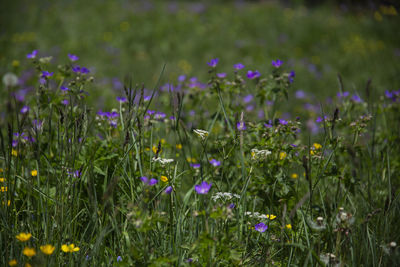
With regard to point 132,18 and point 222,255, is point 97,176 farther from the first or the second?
point 132,18

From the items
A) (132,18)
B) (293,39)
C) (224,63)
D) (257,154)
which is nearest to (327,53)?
(293,39)

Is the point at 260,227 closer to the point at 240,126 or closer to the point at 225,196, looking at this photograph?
the point at 225,196

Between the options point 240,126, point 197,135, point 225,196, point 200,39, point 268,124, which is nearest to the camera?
point 240,126

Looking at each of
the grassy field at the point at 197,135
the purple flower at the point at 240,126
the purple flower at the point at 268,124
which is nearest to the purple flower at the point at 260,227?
the grassy field at the point at 197,135

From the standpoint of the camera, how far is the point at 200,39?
23.2 ft

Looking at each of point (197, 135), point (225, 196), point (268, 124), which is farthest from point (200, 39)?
point (225, 196)

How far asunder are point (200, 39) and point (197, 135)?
5910mm

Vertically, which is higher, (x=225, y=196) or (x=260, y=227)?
(x=225, y=196)

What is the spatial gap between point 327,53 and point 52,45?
17.9 ft

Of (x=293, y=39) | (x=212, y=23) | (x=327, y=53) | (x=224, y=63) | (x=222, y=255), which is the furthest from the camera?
(x=212, y=23)

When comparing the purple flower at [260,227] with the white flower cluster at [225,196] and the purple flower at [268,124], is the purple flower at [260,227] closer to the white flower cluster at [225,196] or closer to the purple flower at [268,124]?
the white flower cluster at [225,196]

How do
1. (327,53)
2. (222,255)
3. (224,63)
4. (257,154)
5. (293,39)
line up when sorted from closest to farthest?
(222,255)
(257,154)
(224,63)
(327,53)
(293,39)

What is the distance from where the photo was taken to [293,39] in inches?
297

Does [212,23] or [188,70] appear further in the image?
[212,23]
